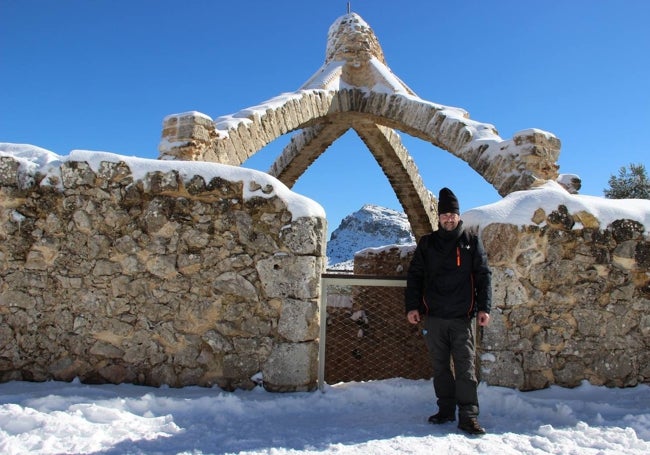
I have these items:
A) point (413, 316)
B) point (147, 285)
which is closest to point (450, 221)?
point (413, 316)

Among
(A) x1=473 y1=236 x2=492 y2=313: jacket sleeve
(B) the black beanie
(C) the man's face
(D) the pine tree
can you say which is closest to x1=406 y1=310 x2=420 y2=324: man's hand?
(A) x1=473 y1=236 x2=492 y2=313: jacket sleeve

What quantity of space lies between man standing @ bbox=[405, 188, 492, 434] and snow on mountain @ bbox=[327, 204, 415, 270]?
18248 millimetres

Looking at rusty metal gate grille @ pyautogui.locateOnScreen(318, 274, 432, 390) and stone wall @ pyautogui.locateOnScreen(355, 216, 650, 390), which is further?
rusty metal gate grille @ pyautogui.locateOnScreen(318, 274, 432, 390)

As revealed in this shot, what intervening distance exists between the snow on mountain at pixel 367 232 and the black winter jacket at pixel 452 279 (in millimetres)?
18223

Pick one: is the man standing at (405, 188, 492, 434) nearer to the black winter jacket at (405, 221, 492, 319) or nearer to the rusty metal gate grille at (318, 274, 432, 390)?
the black winter jacket at (405, 221, 492, 319)

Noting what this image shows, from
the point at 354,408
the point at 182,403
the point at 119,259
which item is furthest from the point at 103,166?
the point at 354,408

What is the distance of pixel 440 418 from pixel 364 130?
774 cm

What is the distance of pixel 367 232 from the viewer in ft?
79.3

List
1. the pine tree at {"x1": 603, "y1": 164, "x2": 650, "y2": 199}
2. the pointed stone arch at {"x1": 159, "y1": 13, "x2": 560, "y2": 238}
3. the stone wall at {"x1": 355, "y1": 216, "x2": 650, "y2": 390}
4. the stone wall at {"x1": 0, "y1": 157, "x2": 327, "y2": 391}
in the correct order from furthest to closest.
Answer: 1. the pine tree at {"x1": 603, "y1": 164, "x2": 650, "y2": 199}
2. the pointed stone arch at {"x1": 159, "y1": 13, "x2": 560, "y2": 238}
3. the stone wall at {"x1": 355, "y1": 216, "x2": 650, "y2": 390}
4. the stone wall at {"x1": 0, "y1": 157, "x2": 327, "y2": 391}

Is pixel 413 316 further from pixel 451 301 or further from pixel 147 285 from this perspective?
pixel 147 285

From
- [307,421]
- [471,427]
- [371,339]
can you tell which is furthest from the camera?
[371,339]

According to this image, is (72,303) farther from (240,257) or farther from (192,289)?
(240,257)

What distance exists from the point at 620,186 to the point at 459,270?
15615 millimetres

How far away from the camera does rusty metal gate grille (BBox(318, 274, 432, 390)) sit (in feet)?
22.7
